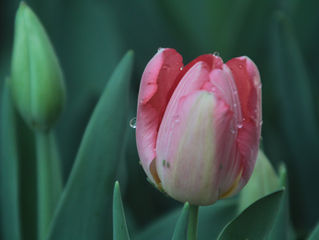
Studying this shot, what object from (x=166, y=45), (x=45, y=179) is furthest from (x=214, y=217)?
(x=166, y=45)

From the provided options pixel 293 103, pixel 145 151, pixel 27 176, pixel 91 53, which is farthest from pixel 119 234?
pixel 91 53

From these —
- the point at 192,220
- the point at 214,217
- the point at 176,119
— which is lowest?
the point at 214,217

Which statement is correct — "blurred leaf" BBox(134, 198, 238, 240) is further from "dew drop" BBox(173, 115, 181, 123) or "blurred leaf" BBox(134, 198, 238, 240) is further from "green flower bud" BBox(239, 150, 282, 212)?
"dew drop" BBox(173, 115, 181, 123)

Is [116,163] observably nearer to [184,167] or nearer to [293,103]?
[184,167]

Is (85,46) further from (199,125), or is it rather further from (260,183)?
(199,125)

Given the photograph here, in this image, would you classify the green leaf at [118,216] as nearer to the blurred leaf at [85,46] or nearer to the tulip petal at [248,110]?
the tulip petal at [248,110]

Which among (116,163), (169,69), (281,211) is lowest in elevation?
(281,211)

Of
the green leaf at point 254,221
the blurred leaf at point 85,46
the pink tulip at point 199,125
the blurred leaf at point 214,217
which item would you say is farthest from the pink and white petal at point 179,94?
the blurred leaf at point 85,46
